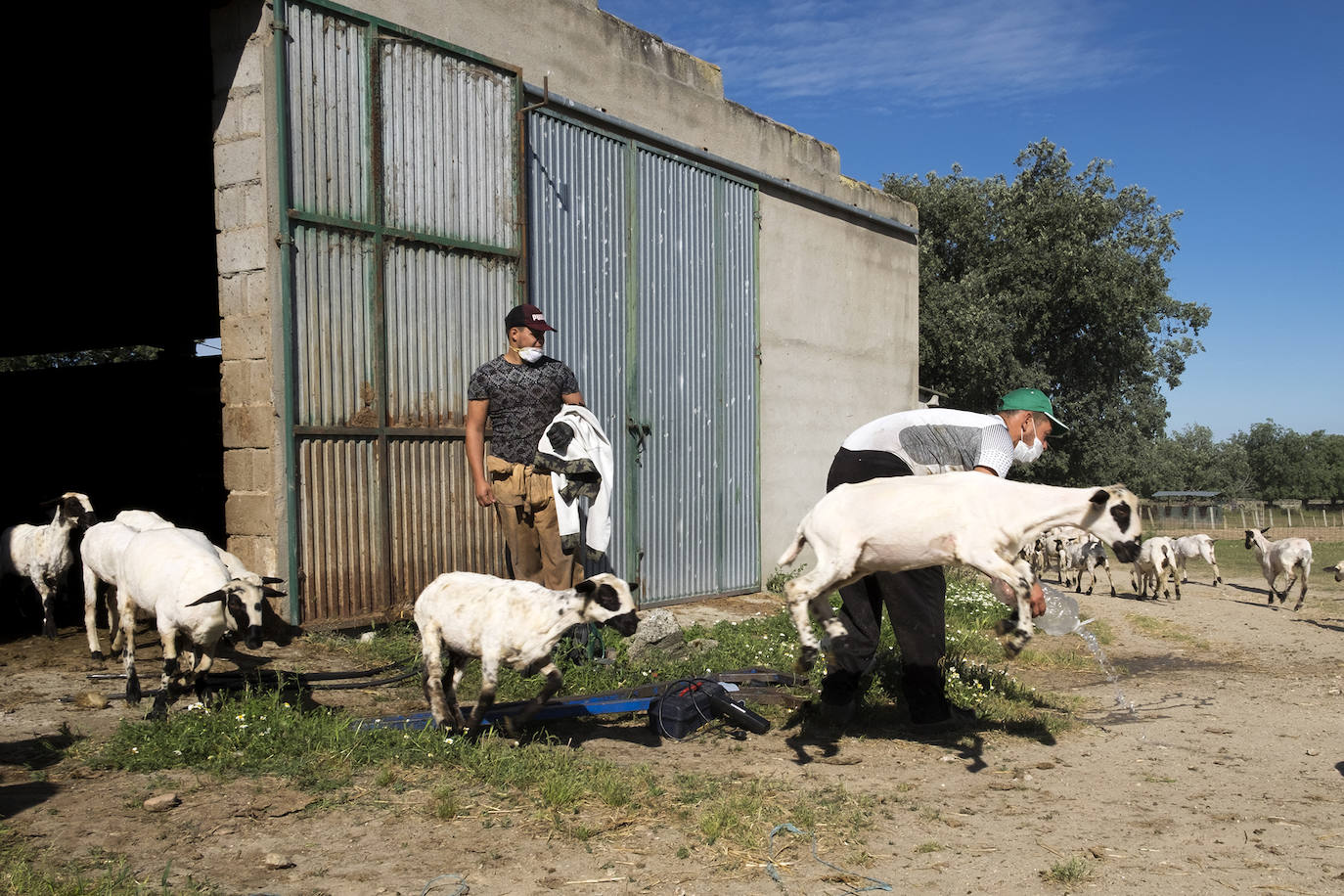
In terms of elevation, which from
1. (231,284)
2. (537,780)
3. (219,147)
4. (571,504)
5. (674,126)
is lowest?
(537,780)

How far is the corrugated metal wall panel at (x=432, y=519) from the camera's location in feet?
26.8

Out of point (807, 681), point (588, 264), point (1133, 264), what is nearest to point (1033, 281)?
point (1133, 264)

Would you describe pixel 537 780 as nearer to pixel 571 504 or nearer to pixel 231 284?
pixel 571 504

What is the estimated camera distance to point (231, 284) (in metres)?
7.55

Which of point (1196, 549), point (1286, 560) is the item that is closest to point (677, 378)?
point (1286, 560)

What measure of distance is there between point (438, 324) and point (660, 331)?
3.09 meters

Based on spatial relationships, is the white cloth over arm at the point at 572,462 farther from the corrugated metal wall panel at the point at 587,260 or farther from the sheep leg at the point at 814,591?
the corrugated metal wall panel at the point at 587,260

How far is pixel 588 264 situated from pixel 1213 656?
709cm

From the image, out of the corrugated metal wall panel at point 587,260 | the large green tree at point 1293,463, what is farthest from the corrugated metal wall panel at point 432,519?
the large green tree at point 1293,463

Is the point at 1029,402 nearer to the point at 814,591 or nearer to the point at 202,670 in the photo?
the point at 814,591

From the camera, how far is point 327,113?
773 cm

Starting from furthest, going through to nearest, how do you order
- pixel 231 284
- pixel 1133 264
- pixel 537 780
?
pixel 1133 264 < pixel 231 284 < pixel 537 780

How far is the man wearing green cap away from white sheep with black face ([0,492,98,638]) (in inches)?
248

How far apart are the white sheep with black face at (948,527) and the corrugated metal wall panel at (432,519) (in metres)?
4.18
